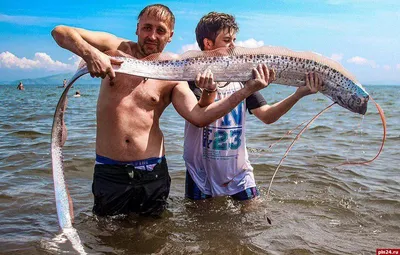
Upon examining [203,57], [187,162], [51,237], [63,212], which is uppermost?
[203,57]

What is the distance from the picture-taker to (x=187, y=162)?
4402 millimetres

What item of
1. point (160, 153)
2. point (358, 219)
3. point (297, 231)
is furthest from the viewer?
point (358, 219)

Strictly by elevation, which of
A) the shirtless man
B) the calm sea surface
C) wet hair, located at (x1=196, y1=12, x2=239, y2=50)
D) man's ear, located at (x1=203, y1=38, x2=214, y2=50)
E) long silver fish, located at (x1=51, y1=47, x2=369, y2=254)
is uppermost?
wet hair, located at (x1=196, y1=12, x2=239, y2=50)

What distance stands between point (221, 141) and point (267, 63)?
1054mm

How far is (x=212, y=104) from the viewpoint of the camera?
142 inches

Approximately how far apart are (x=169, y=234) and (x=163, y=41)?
1887 millimetres

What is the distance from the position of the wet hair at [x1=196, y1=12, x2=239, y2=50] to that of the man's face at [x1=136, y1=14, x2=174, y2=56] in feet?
1.75

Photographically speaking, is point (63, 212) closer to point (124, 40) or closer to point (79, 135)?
point (124, 40)

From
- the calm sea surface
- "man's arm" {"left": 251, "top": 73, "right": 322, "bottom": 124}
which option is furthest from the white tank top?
the calm sea surface

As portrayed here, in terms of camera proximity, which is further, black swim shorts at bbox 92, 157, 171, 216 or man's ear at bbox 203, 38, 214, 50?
man's ear at bbox 203, 38, 214, 50

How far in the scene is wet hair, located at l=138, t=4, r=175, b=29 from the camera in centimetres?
371

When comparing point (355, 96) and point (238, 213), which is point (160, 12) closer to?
point (355, 96)

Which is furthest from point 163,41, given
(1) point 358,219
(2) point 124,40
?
(1) point 358,219

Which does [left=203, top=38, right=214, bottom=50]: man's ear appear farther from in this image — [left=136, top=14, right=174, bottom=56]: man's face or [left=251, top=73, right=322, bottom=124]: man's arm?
[left=251, top=73, right=322, bottom=124]: man's arm
